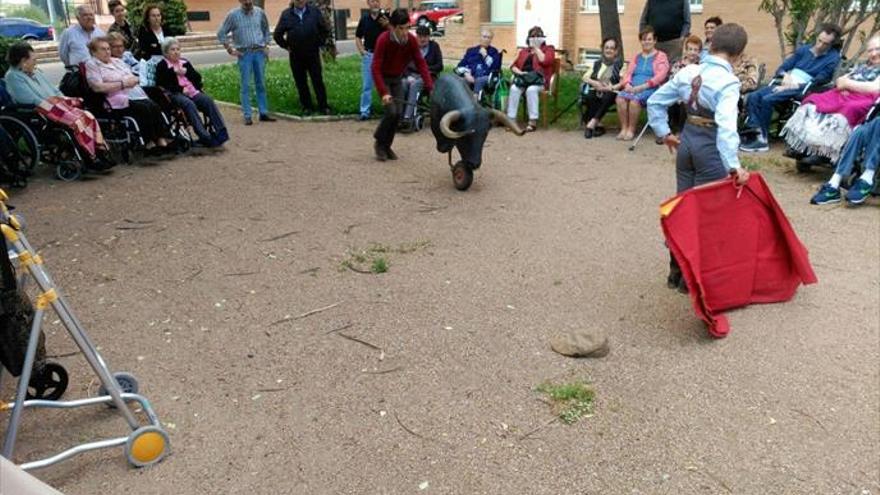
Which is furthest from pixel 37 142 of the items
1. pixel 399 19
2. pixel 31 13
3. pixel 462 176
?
pixel 31 13

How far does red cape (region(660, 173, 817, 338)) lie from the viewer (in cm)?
424

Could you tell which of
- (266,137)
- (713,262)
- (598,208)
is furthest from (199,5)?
(713,262)

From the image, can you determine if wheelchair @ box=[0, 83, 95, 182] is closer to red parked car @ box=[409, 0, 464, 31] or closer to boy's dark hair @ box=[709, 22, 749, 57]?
boy's dark hair @ box=[709, 22, 749, 57]

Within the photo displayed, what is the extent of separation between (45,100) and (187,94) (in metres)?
1.79

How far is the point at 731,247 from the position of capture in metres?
4.52

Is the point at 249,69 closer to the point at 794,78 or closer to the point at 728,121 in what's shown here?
the point at 794,78

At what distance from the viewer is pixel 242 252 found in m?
5.66

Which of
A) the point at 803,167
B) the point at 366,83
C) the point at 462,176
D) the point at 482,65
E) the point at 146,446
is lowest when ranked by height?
the point at 146,446

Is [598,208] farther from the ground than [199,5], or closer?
closer

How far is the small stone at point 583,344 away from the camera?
410cm

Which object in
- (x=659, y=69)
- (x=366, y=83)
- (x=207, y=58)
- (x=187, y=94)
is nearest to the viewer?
(x=187, y=94)

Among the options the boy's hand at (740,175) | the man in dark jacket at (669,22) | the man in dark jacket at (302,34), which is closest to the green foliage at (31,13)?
the man in dark jacket at (302,34)

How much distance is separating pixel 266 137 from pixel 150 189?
2.77 m

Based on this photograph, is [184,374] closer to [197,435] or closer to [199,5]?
[197,435]
